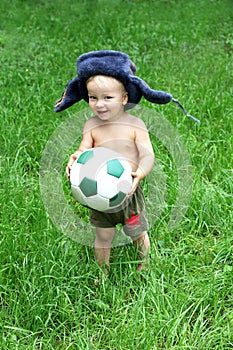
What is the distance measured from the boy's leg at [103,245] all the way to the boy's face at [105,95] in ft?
1.94

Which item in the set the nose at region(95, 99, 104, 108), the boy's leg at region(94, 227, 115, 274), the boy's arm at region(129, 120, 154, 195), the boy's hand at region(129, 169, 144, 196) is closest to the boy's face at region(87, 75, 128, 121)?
the nose at region(95, 99, 104, 108)

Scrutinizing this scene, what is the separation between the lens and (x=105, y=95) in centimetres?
254

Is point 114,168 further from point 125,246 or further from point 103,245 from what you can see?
point 125,246

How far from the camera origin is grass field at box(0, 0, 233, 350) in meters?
2.62

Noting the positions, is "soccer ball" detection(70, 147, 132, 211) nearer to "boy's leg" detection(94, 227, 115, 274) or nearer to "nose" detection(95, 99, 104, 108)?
"nose" detection(95, 99, 104, 108)

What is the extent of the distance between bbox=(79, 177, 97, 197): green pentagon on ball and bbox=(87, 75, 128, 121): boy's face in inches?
12.0

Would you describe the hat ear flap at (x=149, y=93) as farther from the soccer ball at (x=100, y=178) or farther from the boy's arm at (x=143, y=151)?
the soccer ball at (x=100, y=178)

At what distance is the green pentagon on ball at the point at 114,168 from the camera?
2.49m

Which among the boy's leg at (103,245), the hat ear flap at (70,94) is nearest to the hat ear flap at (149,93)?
the hat ear flap at (70,94)

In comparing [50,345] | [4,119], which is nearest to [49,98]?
[4,119]

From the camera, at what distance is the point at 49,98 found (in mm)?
4641

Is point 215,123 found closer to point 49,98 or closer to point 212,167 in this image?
point 212,167

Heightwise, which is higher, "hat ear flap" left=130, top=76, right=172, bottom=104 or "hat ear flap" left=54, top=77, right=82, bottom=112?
"hat ear flap" left=130, top=76, right=172, bottom=104

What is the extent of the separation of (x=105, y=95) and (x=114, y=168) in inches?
12.9
